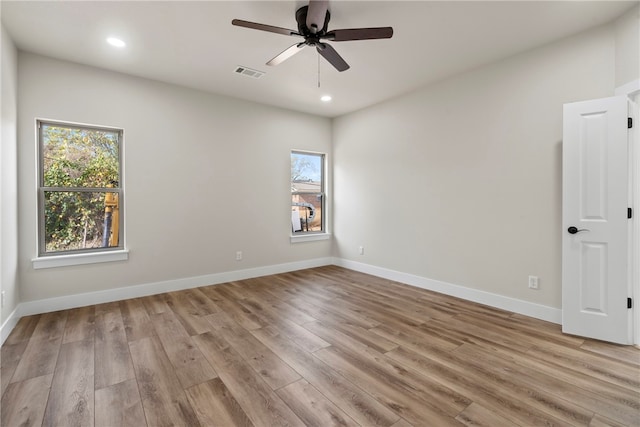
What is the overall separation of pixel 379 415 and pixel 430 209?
2.97 metres

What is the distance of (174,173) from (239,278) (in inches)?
72.7

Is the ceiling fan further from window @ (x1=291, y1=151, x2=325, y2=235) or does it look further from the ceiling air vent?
window @ (x1=291, y1=151, x2=325, y2=235)

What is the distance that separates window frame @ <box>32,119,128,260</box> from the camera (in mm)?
3248

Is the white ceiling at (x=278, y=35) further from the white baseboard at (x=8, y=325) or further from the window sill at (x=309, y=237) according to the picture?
the white baseboard at (x=8, y=325)

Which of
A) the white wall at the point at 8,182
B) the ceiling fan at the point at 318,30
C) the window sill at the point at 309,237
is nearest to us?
the ceiling fan at the point at 318,30

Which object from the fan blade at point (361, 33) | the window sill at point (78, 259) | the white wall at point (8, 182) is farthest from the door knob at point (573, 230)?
the white wall at point (8, 182)

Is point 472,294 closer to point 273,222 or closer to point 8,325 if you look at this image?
point 273,222

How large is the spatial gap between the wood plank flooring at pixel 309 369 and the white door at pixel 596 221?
0.25 meters

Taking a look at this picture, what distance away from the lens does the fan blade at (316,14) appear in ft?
6.58

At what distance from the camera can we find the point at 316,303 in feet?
11.7

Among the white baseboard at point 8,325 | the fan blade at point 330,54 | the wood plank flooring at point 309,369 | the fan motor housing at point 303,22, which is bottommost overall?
the wood plank flooring at point 309,369

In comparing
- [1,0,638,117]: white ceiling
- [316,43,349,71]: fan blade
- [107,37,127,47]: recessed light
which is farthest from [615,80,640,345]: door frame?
[107,37,127,47]: recessed light

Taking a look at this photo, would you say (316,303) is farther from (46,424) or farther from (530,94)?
(530,94)

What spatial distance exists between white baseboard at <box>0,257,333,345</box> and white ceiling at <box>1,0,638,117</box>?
2.75 metres
